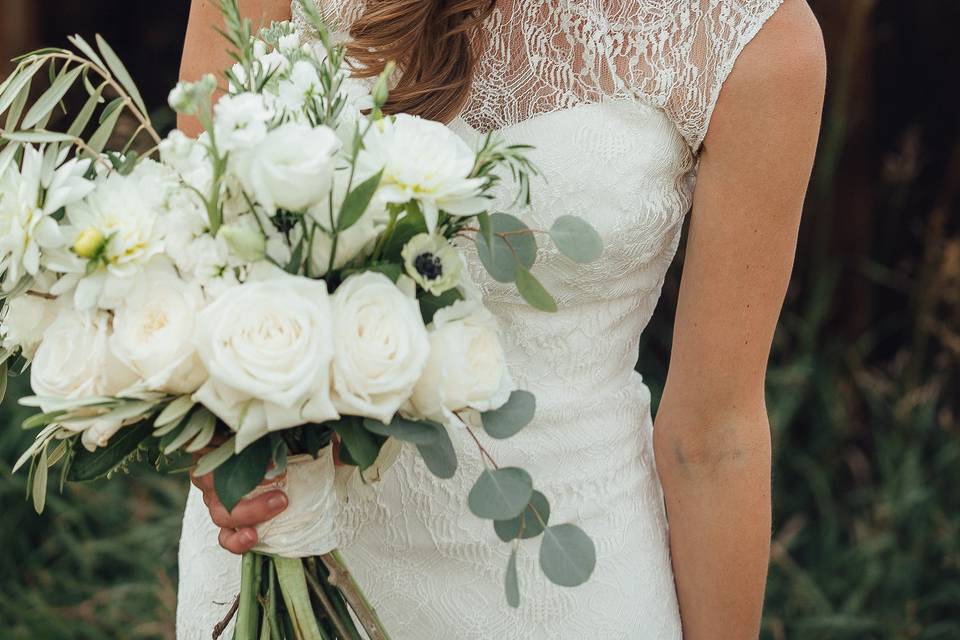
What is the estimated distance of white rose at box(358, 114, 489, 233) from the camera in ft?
3.70

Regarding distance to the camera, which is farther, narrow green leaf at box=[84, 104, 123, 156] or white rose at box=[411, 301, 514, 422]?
narrow green leaf at box=[84, 104, 123, 156]

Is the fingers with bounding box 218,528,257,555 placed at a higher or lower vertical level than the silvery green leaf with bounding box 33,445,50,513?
lower

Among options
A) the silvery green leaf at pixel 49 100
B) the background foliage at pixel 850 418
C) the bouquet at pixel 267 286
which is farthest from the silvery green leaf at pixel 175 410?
the background foliage at pixel 850 418

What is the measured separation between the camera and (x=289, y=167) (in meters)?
1.07

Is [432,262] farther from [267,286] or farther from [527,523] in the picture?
[527,523]

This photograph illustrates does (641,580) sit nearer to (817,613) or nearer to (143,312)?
(143,312)

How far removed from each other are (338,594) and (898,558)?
95.7 inches

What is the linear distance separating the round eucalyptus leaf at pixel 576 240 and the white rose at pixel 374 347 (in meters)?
0.19

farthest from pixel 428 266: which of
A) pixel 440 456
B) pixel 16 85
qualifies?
pixel 16 85

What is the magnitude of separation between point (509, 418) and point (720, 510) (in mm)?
663

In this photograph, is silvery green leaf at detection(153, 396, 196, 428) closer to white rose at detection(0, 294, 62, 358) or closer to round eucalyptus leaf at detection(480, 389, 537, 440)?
white rose at detection(0, 294, 62, 358)

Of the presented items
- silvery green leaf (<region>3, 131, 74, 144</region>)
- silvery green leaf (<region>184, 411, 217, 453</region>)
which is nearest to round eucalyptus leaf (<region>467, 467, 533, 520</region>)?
silvery green leaf (<region>184, 411, 217, 453</region>)

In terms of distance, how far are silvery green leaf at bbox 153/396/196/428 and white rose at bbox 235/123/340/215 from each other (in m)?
0.20

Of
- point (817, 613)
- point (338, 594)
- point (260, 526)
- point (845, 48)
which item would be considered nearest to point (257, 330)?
point (260, 526)
